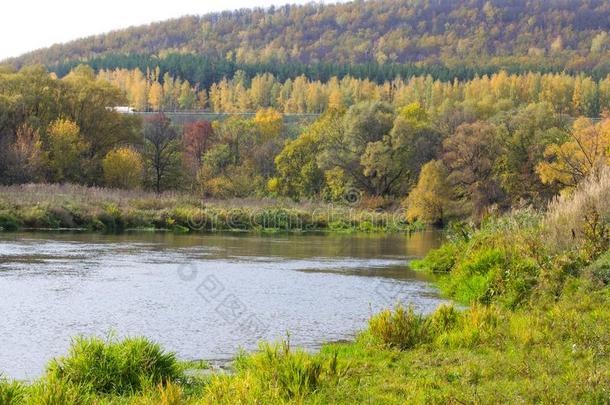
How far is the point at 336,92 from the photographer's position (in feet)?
530

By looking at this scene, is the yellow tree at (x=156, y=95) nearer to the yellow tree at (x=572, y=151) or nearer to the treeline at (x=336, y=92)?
the treeline at (x=336, y=92)

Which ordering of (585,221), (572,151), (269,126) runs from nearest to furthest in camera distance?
(585,221) < (572,151) < (269,126)

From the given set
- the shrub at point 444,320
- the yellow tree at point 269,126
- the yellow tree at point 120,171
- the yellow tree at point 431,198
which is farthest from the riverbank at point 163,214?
the yellow tree at point 269,126

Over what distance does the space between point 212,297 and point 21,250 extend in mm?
13745

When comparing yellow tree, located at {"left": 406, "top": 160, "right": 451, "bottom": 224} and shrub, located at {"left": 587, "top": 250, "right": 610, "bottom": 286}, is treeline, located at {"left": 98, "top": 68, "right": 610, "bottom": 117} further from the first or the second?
shrub, located at {"left": 587, "top": 250, "right": 610, "bottom": 286}

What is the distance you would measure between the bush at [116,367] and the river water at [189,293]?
4.99 feet

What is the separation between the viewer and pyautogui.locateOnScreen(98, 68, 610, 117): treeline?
161m

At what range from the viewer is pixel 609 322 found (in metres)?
13.0

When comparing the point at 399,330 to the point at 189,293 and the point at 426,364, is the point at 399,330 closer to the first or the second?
the point at 426,364

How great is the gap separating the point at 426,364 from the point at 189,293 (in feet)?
35.9

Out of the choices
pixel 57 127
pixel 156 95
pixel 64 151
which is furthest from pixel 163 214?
pixel 156 95

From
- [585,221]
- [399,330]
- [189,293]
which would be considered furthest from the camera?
[189,293]

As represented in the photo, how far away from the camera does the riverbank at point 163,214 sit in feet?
152

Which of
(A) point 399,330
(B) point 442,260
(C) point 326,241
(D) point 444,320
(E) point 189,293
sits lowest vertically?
(C) point 326,241
